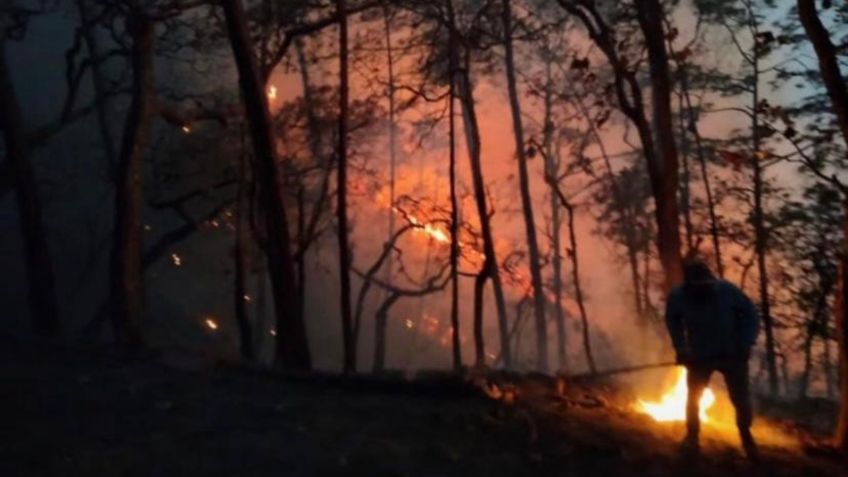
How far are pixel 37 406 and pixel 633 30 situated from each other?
11451 mm

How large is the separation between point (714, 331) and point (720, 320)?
0.12 m

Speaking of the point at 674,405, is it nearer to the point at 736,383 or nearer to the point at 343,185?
the point at 736,383

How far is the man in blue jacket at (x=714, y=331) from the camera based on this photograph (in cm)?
934

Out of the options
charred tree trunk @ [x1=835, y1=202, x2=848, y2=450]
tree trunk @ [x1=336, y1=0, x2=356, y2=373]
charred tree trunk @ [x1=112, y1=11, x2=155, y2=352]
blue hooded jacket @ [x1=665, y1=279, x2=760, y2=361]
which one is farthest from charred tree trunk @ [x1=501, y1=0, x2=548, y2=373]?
blue hooded jacket @ [x1=665, y1=279, x2=760, y2=361]

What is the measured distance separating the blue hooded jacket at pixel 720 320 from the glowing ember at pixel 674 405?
210 centimetres

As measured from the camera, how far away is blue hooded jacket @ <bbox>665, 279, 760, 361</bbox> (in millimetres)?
Answer: 9336

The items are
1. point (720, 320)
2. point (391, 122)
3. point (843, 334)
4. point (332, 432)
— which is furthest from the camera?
point (391, 122)

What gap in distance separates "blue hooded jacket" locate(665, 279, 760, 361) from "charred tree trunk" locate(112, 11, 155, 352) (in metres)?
8.12

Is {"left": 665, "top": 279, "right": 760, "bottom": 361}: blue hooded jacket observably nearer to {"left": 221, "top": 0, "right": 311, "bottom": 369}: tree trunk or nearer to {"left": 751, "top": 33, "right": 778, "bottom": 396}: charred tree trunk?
{"left": 221, "top": 0, "right": 311, "bottom": 369}: tree trunk

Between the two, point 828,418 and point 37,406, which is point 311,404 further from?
point 828,418

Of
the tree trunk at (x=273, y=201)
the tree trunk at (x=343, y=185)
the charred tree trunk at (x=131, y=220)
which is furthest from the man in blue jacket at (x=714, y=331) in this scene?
the tree trunk at (x=343, y=185)

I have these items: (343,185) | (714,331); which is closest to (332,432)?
(714,331)

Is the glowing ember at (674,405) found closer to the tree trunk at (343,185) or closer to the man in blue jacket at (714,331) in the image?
the man in blue jacket at (714,331)

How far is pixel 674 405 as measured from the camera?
1204cm
